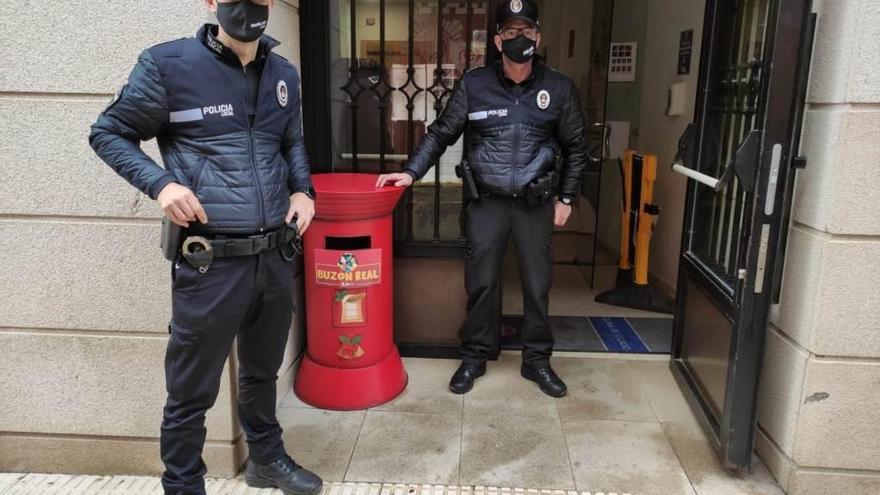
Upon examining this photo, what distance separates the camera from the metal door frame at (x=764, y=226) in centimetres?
206

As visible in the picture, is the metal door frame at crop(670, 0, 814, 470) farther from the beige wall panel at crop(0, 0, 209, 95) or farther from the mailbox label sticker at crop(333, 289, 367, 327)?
the beige wall panel at crop(0, 0, 209, 95)

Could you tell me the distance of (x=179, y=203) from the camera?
5.56 ft

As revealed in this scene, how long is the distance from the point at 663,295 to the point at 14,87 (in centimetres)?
391

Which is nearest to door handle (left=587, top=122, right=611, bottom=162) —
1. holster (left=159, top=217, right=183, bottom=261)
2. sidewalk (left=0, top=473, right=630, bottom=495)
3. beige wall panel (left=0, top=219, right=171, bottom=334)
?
sidewalk (left=0, top=473, right=630, bottom=495)

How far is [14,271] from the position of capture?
7.50 feet

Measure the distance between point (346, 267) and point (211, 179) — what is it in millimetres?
1012

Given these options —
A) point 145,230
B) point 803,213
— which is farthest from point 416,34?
point 803,213

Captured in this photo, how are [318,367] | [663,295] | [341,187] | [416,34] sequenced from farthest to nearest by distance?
[663,295] < [416,34] < [318,367] < [341,187]

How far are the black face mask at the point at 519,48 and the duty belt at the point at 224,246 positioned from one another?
4.55 feet

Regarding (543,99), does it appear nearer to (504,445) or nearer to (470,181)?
(470,181)

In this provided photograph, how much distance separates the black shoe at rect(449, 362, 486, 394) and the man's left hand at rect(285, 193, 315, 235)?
1339 millimetres

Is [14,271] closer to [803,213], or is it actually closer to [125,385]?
[125,385]

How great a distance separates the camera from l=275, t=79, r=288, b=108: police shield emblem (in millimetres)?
1989

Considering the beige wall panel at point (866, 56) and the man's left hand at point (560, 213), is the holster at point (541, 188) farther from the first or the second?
the beige wall panel at point (866, 56)
